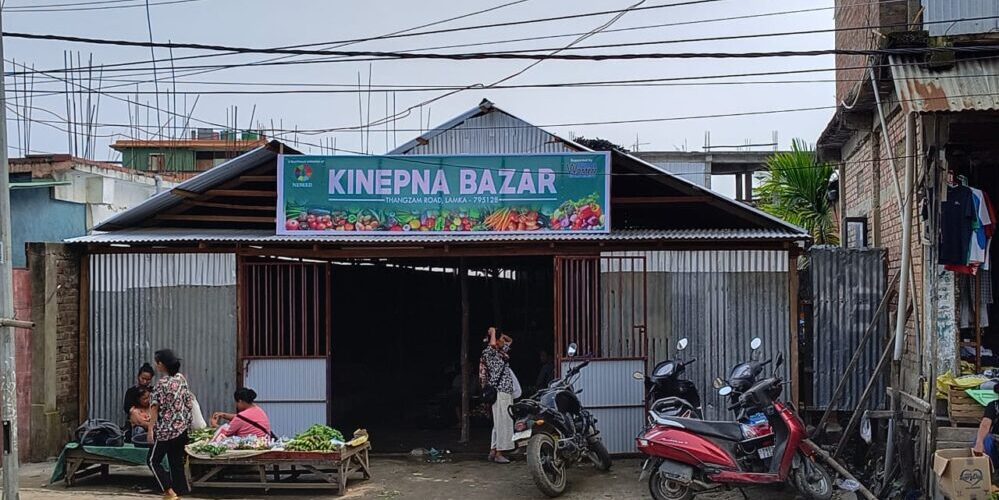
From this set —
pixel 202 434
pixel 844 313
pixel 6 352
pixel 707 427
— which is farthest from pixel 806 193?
pixel 6 352

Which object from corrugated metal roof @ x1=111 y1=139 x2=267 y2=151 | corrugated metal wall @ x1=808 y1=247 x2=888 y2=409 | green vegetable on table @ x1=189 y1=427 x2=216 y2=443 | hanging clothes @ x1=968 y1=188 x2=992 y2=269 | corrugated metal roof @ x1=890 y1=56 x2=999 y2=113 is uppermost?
corrugated metal roof @ x1=111 y1=139 x2=267 y2=151

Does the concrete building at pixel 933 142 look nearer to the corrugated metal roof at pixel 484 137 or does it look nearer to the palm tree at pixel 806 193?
the corrugated metal roof at pixel 484 137

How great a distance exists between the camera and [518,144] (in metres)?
12.1

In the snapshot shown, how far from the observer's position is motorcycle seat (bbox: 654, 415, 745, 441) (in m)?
8.28

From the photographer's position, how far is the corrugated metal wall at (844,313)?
1047 cm

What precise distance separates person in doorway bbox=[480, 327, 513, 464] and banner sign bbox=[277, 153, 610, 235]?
1452mm

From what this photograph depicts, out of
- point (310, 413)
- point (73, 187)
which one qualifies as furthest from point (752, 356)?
point (73, 187)

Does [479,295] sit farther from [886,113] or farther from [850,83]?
[886,113]

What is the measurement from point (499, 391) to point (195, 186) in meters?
4.49

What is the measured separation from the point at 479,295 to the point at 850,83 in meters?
8.88

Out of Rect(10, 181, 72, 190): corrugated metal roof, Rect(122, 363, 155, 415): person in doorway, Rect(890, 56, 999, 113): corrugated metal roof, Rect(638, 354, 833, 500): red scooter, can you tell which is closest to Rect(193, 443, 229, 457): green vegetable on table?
Rect(122, 363, 155, 415): person in doorway

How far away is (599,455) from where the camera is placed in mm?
9812

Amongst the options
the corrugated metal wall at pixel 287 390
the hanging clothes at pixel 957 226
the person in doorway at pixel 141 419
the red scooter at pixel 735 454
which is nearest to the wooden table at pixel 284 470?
the person in doorway at pixel 141 419

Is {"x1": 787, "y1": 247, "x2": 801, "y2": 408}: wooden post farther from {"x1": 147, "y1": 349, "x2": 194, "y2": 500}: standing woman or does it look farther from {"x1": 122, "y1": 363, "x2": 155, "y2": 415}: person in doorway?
{"x1": 122, "y1": 363, "x2": 155, "y2": 415}: person in doorway
